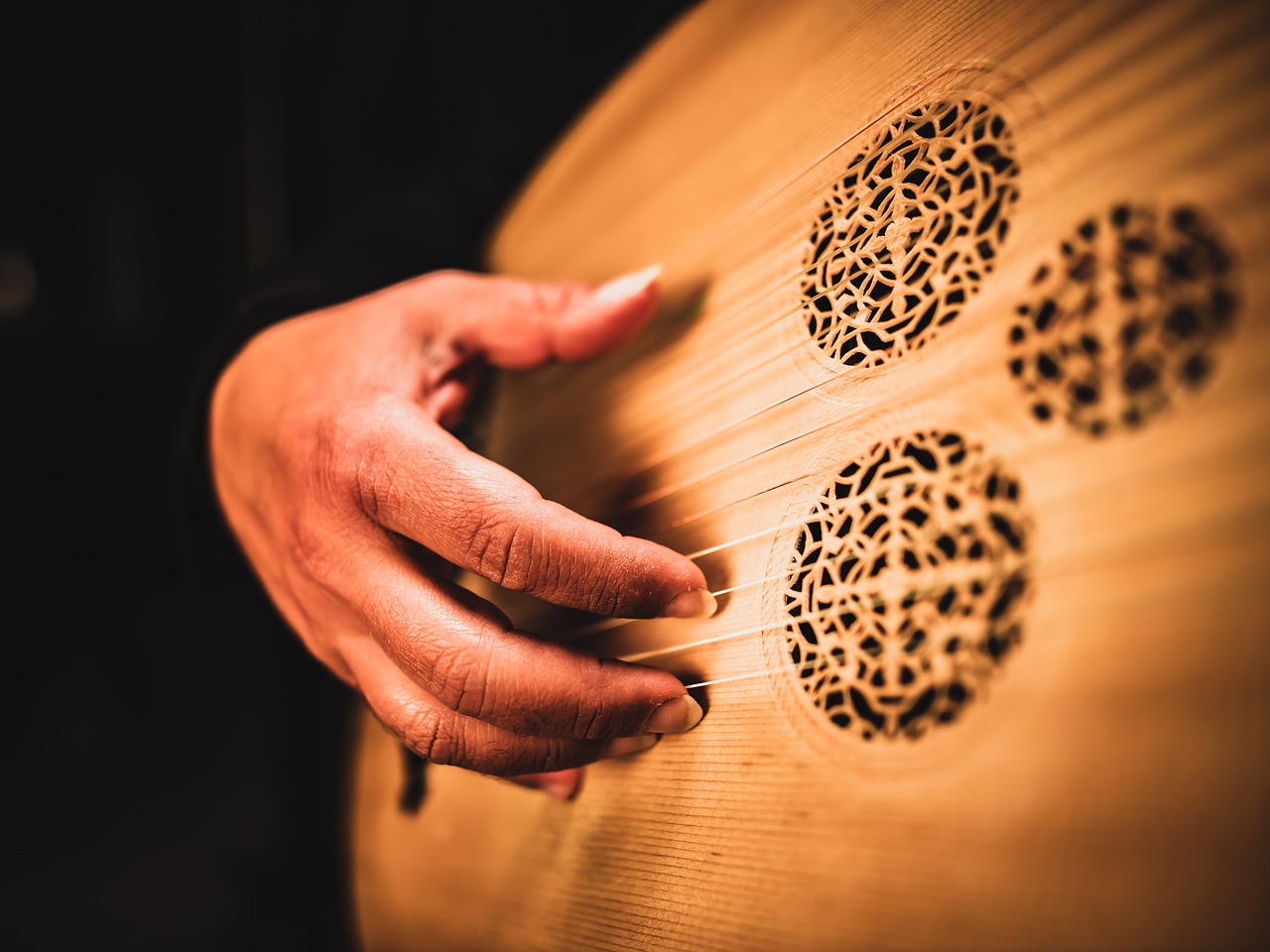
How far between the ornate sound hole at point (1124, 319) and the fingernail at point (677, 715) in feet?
0.80

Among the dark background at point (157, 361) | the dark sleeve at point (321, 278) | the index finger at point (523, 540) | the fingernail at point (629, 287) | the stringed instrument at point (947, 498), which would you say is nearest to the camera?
the stringed instrument at point (947, 498)

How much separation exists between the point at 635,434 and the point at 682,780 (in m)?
0.25

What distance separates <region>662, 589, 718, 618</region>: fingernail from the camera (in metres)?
0.40

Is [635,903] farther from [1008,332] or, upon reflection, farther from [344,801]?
[344,801]

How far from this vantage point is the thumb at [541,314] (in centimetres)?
51

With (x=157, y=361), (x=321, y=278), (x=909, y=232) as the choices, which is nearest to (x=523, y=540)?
(x=909, y=232)

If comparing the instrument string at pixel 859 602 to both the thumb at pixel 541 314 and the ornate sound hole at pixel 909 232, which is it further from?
the thumb at pixel 541 314

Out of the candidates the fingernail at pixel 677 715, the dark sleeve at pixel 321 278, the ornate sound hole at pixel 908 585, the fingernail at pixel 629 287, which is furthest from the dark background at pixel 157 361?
the ornate sound hole at pixel 908 585

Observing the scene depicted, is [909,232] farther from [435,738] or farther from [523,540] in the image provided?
[435,738]

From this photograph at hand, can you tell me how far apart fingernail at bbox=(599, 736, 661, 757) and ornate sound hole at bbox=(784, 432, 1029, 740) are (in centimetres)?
13

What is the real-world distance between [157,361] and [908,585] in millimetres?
2103

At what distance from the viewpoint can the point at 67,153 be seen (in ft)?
6.27

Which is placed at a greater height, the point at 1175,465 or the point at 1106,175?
the point at 1106,175

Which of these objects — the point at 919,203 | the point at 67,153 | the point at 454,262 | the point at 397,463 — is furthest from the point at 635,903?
the point at 67,153
